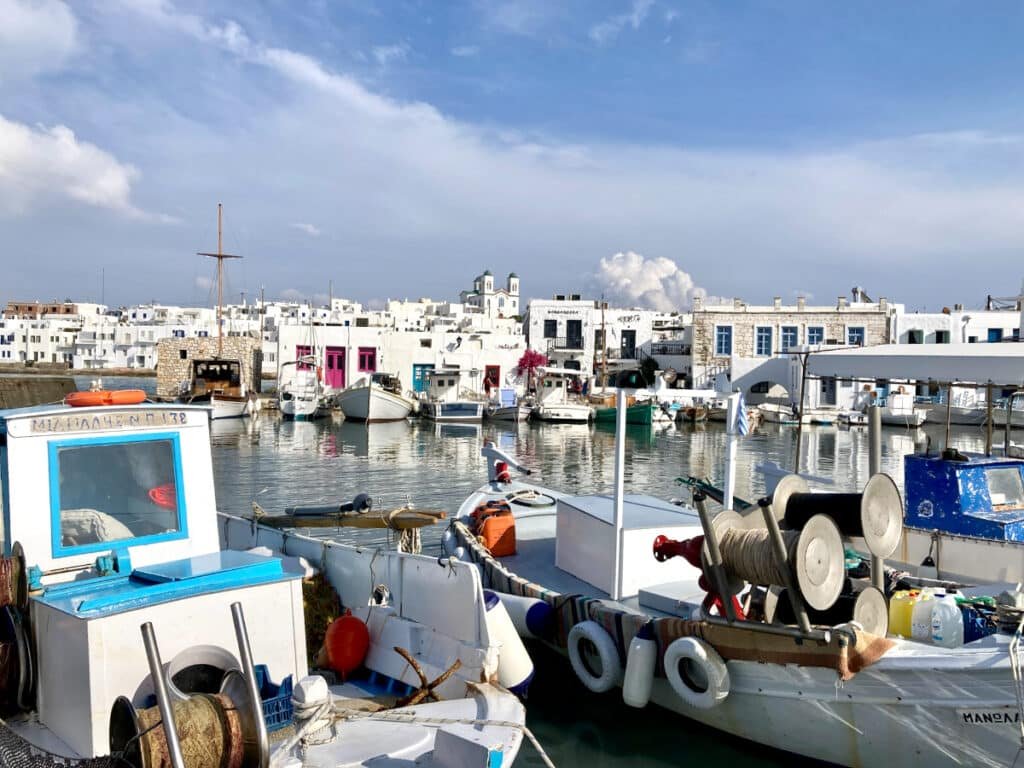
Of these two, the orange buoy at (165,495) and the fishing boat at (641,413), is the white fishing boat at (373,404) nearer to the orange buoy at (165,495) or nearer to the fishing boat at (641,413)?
the fishing boat at (641,413)

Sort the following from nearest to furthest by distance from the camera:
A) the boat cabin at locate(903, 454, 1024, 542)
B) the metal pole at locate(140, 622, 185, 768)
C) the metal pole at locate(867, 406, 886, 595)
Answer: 1. the metal pole at locate(140, 622, 185, 768)
2. the metal pole at locate(867, 406, 886, 595)
3. the boat cabin at locate(903, 454, 1024, 542)

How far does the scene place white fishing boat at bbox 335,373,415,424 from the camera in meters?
46.0

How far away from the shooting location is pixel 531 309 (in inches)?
2559

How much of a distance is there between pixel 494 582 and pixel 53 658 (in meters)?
5.34

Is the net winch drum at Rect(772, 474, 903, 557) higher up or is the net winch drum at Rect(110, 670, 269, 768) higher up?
the net winch drum at Rect(772, 474, 903, 557)

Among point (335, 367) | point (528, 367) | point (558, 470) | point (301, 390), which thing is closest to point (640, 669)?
point (558, 470)

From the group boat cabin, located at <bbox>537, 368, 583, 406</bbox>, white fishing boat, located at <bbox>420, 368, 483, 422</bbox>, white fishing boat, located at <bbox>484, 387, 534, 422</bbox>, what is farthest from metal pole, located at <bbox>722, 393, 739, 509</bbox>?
white fishing boat, located at <bbox>484, 387, 534, 422</bbox>

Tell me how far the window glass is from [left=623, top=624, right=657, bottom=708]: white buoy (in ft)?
14.1

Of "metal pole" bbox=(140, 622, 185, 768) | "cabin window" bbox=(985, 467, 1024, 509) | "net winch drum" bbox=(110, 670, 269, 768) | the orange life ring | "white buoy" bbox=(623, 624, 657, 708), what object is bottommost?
"white buoy" bbox=(623, 624, 657, 708)

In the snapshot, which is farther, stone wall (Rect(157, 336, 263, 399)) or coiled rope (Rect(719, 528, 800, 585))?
stone wall (Rect(157, 336, 263, 399))

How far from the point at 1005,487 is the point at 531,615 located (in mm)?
6038

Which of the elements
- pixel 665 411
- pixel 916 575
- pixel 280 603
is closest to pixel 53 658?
pixel 280 603

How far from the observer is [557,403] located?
48.9 meters

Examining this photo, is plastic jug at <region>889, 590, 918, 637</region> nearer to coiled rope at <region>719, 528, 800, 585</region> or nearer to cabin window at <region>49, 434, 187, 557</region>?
coiled rope at <region>719, 528, 800, 585</region>
